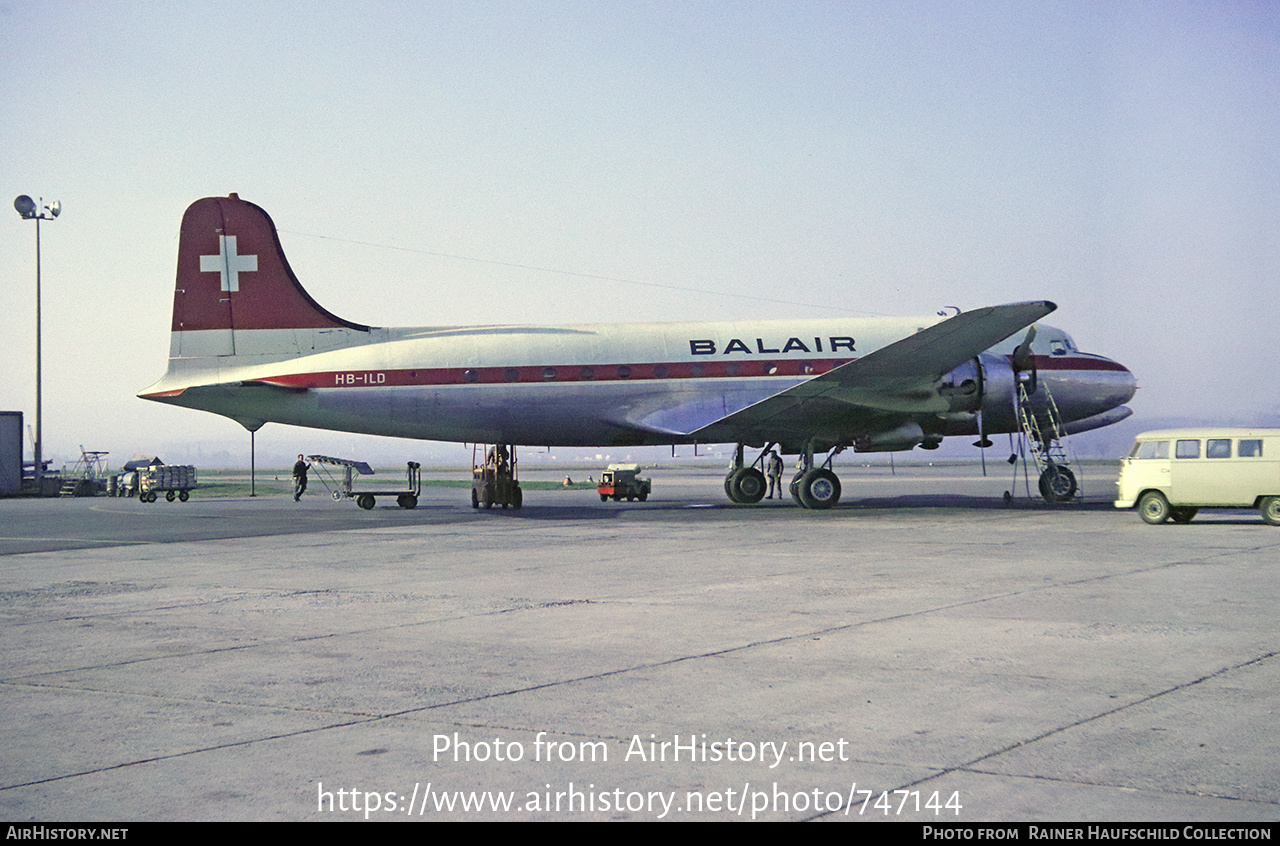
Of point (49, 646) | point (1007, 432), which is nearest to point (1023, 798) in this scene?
point (49, 646)

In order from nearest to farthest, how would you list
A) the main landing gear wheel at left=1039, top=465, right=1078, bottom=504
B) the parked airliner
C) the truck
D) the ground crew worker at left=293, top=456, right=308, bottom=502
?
1. the parked airliner
2. the main landing gear wheel at left=1039, top=465, right=1078, bottom=504
3. the truck
4. the ground crew worker at left=293, top=456, right=308, bottom=502

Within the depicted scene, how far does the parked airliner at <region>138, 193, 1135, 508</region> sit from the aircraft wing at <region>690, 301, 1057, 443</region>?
0.11 meters

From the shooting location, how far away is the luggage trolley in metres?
34.8

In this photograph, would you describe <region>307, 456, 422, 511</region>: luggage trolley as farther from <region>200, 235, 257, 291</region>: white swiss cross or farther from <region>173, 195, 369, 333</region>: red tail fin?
<region>200, 235, 257, 291</region>: white swiss cross

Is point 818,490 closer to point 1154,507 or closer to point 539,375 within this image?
point 539,375

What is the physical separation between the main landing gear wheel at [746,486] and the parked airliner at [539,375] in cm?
194

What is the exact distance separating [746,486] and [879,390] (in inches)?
256

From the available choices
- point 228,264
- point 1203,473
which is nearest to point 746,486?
point 1203,473

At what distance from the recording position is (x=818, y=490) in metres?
27.8

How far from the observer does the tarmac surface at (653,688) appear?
4.79 metres

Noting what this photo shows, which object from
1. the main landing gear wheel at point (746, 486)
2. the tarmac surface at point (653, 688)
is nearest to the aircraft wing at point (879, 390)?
the main landing gear wheel at point (746, 486)

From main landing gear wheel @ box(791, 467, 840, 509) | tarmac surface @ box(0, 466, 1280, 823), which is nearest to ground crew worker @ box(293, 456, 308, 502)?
main landing gear wheel @ box(791, 467, 840, 509)

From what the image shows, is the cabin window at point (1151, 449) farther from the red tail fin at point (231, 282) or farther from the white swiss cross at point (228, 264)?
the white swiss cross at point (228, 264)

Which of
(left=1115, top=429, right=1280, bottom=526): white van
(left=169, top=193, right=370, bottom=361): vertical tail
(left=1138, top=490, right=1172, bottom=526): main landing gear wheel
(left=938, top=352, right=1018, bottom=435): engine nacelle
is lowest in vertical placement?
(left=1138, top=490, right=1172, bottom=526): main landing gear wheel
